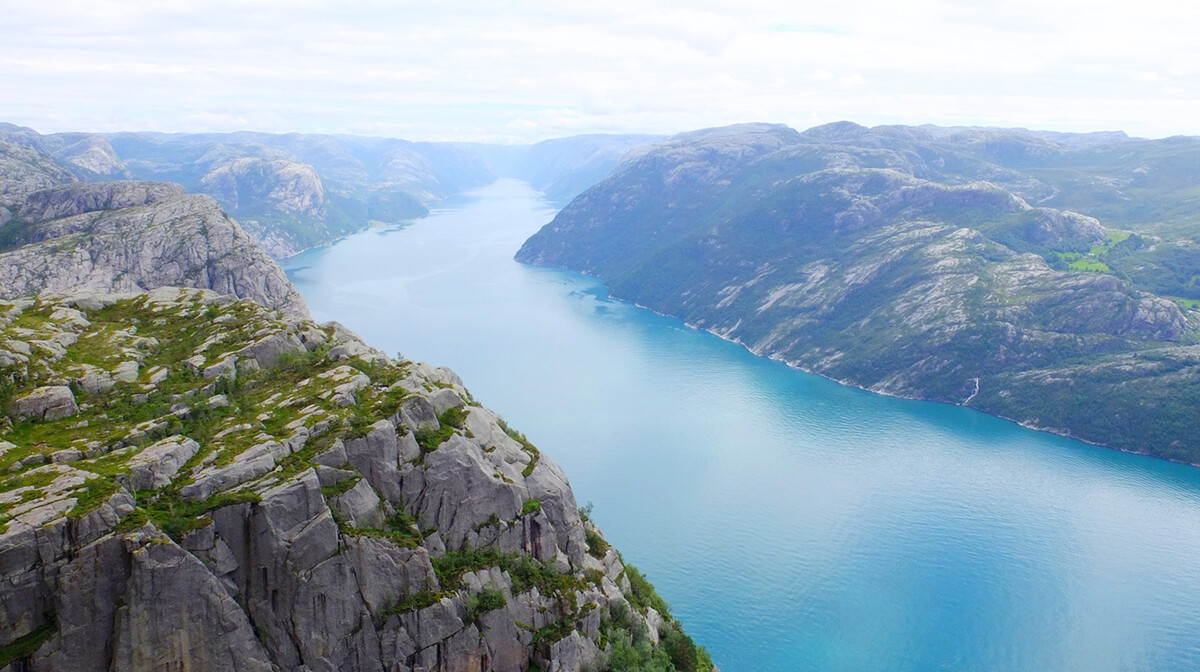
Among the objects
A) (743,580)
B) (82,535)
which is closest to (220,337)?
(82,535)

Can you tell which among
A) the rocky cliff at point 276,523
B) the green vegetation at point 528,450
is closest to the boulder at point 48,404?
the rocky cliff at point 276,523

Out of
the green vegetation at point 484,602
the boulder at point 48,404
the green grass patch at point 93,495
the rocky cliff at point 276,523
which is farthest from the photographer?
the green vegetation at point 484,602

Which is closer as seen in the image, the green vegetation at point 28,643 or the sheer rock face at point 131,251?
the green vegetation at point 28,643

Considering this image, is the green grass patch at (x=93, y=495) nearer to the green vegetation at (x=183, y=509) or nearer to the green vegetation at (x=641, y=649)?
the green vegetation at (x=183, y=509)

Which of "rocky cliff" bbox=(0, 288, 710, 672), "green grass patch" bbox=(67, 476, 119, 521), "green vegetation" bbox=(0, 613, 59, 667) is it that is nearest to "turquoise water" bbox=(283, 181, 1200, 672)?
"rocky cliff" bbox=(0, 288, 710, 672)

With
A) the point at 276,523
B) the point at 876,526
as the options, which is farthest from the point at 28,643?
the point at 876,526

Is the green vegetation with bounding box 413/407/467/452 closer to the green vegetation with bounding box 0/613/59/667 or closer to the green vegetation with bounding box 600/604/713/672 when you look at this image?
the green vegetation with bounding box 600/604/713/672

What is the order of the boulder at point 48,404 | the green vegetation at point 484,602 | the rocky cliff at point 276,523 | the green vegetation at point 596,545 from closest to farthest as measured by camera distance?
the rocky cliff at point 276,523 → the boulder at point 48,404 → the green vegetation at point 484,602 → the green vegetation at point 596,545
